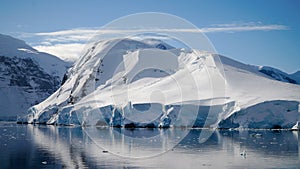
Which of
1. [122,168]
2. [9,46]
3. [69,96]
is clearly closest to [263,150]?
[122,168]

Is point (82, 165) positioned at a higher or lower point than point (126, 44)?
lower

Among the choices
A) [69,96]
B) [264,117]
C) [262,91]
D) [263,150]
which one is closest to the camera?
[263,150]

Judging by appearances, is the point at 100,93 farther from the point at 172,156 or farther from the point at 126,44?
the point at 172,156

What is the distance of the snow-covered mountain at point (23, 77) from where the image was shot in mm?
158000

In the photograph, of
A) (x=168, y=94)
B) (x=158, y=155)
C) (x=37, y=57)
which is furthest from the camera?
(x=37, y=57)

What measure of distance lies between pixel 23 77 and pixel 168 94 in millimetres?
113055

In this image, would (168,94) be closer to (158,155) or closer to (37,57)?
(158,155)

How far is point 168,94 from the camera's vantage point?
76.4m

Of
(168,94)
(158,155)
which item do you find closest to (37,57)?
(168,94)

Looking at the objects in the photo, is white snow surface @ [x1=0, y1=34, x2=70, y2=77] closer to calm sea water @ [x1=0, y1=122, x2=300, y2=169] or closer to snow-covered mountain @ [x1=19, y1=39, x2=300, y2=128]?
snow-covered mountain @ [x1=19, y1=39, x2=300, y2=128]

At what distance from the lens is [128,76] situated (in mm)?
96375

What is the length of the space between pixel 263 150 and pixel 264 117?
86.0ft

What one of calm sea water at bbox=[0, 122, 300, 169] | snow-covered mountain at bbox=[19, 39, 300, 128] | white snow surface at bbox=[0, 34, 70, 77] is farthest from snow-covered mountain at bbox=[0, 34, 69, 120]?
calm sea water at bbox=[0, 122, 300, 169]

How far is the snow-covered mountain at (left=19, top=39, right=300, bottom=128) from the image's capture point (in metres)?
63.1
